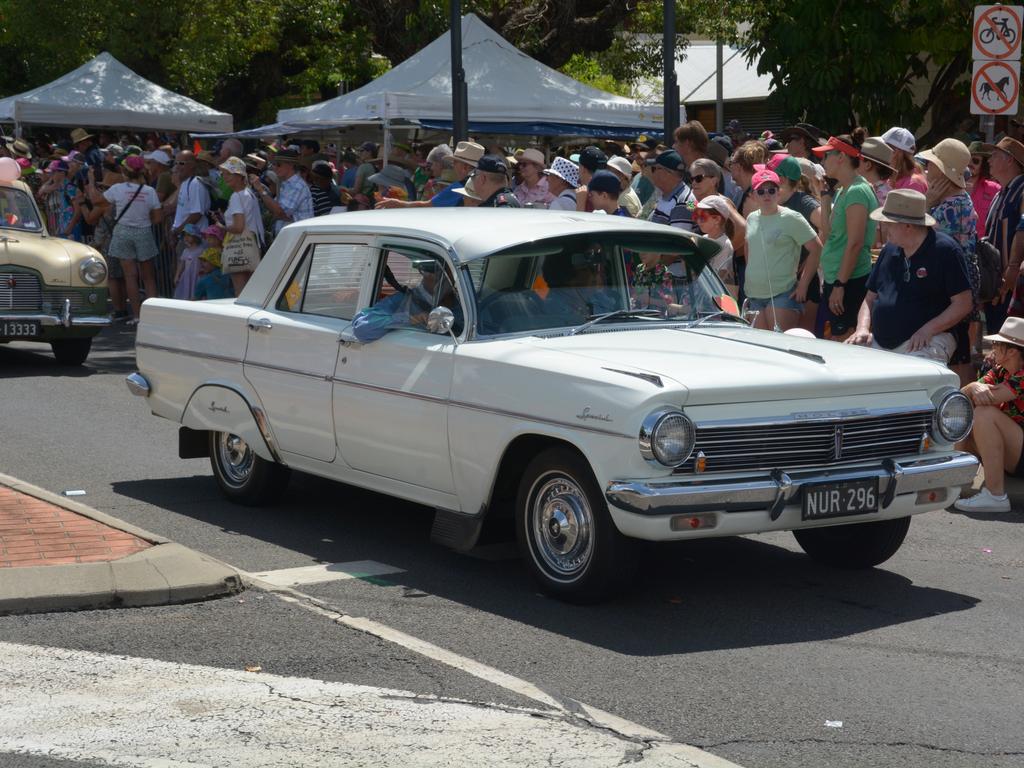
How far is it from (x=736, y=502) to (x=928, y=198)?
4934mm

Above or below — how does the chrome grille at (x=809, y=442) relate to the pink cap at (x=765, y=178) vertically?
below

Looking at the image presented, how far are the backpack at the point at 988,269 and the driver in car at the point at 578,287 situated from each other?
3.72 m

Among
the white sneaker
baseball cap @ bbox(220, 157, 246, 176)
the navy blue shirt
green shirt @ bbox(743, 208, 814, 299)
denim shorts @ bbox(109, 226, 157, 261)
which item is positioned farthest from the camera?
denim shorts @ bbox(109, 226, 157, 261)

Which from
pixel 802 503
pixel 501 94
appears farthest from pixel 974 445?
pixel 501 94

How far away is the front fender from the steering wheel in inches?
65.7

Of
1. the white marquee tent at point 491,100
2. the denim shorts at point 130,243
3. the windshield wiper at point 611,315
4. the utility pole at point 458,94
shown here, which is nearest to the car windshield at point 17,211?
the denim shorts at point 130,243

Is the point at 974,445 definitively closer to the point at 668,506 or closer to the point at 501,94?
the point at 668,506

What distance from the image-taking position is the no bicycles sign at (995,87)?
11.7m

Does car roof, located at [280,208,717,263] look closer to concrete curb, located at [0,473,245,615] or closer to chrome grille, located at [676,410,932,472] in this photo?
chrome grille, located at [676,410,932,472]

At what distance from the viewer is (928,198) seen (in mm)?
10398

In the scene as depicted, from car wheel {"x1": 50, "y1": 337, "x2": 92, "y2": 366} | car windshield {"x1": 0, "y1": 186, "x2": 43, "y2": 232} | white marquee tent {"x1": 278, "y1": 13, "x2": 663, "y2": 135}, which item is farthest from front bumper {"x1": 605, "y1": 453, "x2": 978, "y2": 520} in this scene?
white marquee tent {"x1": 278, "y1": 13, "x2": 663, "y2": 135}

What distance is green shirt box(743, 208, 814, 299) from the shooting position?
1074 centimetres

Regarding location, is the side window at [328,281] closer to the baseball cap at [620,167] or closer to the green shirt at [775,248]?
the green shirt at [775,248]

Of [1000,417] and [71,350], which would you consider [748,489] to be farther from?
[71,350]
